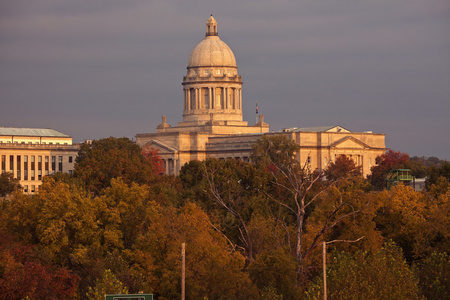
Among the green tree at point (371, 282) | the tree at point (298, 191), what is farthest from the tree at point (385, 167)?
the green tree at point (371, 282)

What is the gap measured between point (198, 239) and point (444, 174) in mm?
57265

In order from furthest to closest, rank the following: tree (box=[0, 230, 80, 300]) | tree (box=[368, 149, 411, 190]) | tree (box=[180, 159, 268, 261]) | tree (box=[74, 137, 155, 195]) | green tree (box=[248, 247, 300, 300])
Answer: tree (box=[368, 149, 411, 190]) < tree (box=[74, 137, 155, 195]) < tree (box=[180, 159, 268, 261]) < tree (box=[0, 230, 80, 300]) < green tree (box=[248, 247, 300, 300])

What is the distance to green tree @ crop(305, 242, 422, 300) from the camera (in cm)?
6222

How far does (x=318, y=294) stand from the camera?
59.3 m

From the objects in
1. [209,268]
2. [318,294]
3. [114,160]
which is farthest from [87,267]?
[114,160]

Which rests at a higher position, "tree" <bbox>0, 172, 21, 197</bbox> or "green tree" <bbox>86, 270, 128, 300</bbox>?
"tree" <bbox>0, 172, 21, 197</bbox>

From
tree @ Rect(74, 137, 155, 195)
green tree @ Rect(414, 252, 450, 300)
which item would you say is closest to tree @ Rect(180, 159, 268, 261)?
tree @ Rect(74, 137, 155, 195)

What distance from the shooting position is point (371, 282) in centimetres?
6381

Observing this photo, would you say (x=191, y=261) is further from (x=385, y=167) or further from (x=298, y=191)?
(x=385, y=167)

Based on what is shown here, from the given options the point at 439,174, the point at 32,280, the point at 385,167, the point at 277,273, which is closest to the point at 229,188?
the point at 439,174

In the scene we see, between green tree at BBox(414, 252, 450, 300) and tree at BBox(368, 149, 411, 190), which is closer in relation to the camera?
green tree at BBox(414, 252, 450, 300)

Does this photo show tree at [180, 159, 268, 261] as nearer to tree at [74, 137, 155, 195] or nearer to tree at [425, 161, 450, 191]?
tree at [74, 137, 155, 195]

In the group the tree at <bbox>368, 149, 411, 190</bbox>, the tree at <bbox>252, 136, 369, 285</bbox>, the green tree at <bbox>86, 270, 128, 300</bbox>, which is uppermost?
the tree at <bbox>368, 149, 411, 190</bbox>

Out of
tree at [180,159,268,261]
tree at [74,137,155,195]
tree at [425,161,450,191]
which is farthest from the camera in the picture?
tree at [74,137,155,195]
